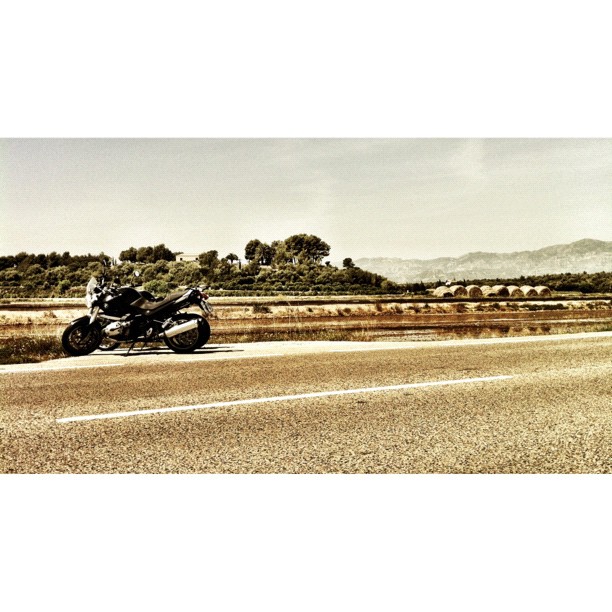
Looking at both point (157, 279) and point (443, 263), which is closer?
point (157, 279)

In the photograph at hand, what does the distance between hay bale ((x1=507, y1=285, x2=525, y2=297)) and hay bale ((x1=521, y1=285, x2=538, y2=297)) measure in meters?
0.04

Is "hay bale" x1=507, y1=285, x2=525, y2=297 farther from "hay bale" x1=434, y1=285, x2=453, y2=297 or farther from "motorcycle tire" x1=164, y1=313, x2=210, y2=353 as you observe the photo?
"motorcycle tire" x1=164, y1=313, x2=210, y2=353

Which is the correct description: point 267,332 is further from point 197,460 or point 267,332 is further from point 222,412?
point 197,460

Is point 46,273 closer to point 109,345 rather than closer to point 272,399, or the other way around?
point 109,345

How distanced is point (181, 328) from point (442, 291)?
9.46ft

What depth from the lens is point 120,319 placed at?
21.6ft

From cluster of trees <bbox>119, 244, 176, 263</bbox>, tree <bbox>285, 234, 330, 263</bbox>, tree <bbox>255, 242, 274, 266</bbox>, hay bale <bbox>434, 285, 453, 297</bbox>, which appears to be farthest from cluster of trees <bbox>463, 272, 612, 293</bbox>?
cluster of trees <bbox>119, 244, 176, 263</bbox>

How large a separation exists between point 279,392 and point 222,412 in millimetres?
710

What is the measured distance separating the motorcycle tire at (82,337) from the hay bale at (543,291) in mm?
4755

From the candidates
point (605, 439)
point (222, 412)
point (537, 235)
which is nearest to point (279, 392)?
point (222, 412)

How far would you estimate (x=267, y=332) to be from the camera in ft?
23.6

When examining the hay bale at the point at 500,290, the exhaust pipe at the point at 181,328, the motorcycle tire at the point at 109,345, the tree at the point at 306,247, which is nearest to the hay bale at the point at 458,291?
the hay bale at the point at 500,290

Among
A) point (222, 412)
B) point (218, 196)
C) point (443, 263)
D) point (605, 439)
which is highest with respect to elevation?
point (218, 196)

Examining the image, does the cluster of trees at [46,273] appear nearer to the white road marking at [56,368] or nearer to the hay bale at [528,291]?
the white road marking at [56,368]
